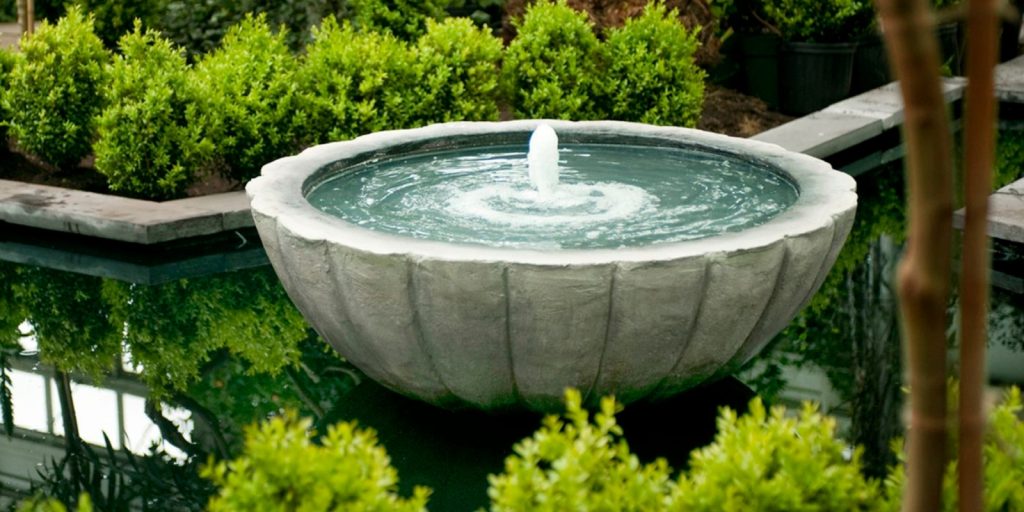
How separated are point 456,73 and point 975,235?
6.35 metres

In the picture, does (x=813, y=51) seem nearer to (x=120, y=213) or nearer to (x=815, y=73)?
(x=815, y=73)

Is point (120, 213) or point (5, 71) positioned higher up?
point (5, 71)

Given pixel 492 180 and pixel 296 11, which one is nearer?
pixel 492 180

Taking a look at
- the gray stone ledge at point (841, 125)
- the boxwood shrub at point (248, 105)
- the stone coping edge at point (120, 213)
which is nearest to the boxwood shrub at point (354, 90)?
the boxwood shrub at point (248, 105)

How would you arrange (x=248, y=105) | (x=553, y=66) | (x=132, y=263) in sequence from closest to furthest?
(x=132, y=263) < (x=248, y=105) < (x=553, y=66)

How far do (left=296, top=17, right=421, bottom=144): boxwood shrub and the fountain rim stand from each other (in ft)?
4.99

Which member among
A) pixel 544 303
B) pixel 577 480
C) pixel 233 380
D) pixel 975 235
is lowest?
pixel 233 380

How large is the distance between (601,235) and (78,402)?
6.85ft

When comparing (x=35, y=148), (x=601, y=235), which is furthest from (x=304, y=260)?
(x=35, y=148)

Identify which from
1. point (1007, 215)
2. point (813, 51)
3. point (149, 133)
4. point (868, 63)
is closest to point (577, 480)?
point (1007, 215)

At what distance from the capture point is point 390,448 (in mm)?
4309

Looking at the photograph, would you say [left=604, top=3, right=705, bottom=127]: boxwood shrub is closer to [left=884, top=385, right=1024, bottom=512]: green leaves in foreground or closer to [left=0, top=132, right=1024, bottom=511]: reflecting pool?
[left=0, top=132, right=1024, bottom=511]: reflecting pool

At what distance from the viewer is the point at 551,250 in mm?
3857

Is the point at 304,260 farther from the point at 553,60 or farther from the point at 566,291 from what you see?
the point at 553,60
